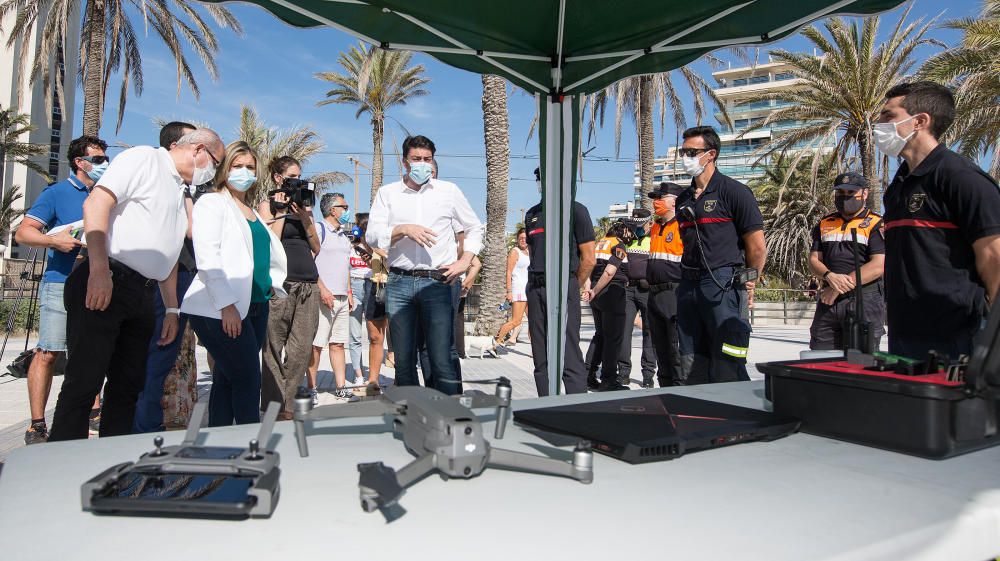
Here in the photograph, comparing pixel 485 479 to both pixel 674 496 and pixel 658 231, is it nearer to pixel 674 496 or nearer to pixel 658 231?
pixel 674 496

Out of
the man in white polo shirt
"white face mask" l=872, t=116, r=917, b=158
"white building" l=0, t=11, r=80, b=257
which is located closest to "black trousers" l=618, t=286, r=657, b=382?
"white face mask" l=872, t=116, r=917, b=158

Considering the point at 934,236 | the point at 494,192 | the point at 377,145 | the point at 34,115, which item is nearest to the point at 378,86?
the point at 377,145

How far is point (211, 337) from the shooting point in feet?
9.72

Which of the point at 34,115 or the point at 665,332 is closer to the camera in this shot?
the point at 665,332

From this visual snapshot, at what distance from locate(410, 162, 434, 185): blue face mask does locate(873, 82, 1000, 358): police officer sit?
2.54 metres

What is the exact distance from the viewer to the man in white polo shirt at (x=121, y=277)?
264 centimetres

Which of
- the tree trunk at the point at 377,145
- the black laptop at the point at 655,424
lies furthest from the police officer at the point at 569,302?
the tree trunk at the point at 377,145

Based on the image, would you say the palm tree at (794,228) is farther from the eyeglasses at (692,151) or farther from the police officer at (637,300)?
the eyeglasses at (692,151)

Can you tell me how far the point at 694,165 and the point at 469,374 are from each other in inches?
174

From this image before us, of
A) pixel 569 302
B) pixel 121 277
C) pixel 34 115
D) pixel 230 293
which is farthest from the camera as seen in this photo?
pixel 34 115

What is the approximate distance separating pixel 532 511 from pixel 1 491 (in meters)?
0.86

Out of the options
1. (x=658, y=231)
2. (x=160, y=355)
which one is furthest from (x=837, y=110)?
(x=160, y=355)

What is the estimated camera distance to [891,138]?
2.67m

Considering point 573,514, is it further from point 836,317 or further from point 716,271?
point 836,317
